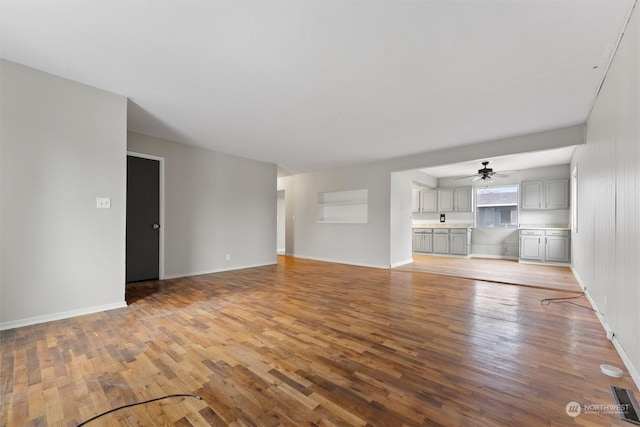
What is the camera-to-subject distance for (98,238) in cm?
309

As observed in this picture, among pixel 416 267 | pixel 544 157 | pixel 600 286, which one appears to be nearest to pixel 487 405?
pixel 600 286

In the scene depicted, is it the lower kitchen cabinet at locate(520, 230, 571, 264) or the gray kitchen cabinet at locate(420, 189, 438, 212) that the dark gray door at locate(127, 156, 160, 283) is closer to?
the gray kitchen cabinet at locate(420, 189, 438, 212)

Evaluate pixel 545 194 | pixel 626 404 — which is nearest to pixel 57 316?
pixel 626 404

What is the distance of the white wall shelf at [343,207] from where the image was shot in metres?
7.17

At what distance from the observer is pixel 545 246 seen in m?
6.79

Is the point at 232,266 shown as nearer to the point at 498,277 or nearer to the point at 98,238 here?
the point at 98,238

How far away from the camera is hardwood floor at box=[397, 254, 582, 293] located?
15.4 ft

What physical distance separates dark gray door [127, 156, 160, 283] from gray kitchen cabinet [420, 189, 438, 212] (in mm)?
7704

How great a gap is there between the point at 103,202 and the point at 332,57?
3012mm

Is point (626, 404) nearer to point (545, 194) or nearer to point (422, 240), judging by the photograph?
point (545, 194)

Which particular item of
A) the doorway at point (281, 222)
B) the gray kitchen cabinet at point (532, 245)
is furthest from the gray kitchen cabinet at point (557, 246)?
the doorway at point (281, 222)

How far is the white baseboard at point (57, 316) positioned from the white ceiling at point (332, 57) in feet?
8.26

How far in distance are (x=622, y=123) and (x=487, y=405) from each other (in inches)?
93.6

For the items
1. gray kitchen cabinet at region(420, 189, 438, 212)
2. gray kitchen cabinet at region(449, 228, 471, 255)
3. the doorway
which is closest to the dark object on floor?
gray kitchen cabinet at region(449, 228, 471, 255)
